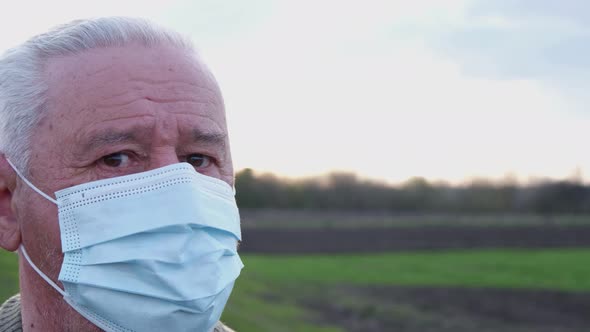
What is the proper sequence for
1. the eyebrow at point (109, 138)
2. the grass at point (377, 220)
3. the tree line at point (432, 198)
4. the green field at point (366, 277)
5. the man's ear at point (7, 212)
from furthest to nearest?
the tree line at point (432, 198), the grass at point (377, 220), the green field at point (366, 277), the man's ear at point (7, 212), the eyebrow at point (109, 138)

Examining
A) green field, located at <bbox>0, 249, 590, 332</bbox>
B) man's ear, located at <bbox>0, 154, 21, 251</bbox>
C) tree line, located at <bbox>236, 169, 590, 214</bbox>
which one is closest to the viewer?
man's ear, located at <bbox>0, 154, 21, 251</bbox>

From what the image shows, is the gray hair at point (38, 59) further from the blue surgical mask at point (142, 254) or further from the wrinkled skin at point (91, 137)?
the blue surgical mask at point (142, 254)

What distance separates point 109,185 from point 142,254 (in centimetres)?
26

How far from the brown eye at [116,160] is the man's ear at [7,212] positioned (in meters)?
0.33

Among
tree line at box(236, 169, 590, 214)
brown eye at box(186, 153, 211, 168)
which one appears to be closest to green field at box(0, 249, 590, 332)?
brown eye at box(186, 153, 211, 168)

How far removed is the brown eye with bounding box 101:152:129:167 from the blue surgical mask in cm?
5

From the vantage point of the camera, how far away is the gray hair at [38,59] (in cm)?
249

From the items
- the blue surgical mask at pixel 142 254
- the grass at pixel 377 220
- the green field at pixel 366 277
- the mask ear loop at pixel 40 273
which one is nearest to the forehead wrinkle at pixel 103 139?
the blue surgical mask at pixel 142 254

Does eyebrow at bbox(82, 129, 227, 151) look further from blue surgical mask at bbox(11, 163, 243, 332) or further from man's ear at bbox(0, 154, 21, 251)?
man's ear at bbox(0, 154, 21, 251)

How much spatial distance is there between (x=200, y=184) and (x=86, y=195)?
14.9 inches

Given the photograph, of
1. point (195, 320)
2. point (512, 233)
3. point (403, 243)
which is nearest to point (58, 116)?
point (195, 320)

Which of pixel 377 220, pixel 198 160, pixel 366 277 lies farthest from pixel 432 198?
pixel 198 160

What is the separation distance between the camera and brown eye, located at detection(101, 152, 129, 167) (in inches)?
98.6

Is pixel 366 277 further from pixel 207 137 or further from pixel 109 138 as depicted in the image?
pixel 109 138
